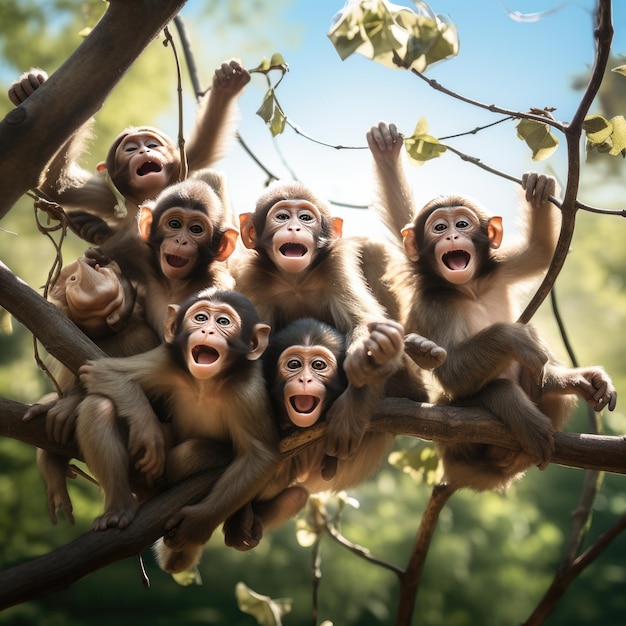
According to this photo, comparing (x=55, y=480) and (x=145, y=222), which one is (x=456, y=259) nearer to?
(x=145, y=222)

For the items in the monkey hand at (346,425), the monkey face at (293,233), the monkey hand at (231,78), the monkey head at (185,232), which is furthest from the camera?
the monkey hand at (231,78)

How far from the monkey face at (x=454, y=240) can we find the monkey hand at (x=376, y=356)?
80 cm

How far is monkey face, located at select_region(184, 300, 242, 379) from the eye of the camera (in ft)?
10.7

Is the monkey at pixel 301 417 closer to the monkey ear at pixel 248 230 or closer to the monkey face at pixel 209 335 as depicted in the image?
the monkey face at pixel 209 335

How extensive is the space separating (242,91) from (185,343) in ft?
6.21

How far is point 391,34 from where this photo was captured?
3.36m

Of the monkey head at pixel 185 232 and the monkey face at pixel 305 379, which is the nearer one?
the monkey face at pixel 305 379

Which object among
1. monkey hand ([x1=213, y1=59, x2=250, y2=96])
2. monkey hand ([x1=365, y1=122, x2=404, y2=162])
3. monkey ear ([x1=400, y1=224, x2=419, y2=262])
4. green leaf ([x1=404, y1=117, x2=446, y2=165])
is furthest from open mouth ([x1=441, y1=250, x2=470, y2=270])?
monkey hand ([x1=213, y1=59, x2=250, y2=96])

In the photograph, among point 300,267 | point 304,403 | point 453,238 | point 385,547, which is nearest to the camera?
point 304,403

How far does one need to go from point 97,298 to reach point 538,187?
80.6 inches

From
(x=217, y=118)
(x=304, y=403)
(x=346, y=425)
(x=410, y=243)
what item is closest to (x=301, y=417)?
(x=304, y=403)

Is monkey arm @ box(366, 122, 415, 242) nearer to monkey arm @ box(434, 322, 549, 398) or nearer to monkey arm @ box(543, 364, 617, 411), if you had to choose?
monkey arm @ box(434, 322, 549, 398)

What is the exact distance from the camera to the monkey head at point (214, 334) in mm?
A: 3271

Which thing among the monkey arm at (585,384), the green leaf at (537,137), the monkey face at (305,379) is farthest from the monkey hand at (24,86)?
the monkey arm at (585,384)
